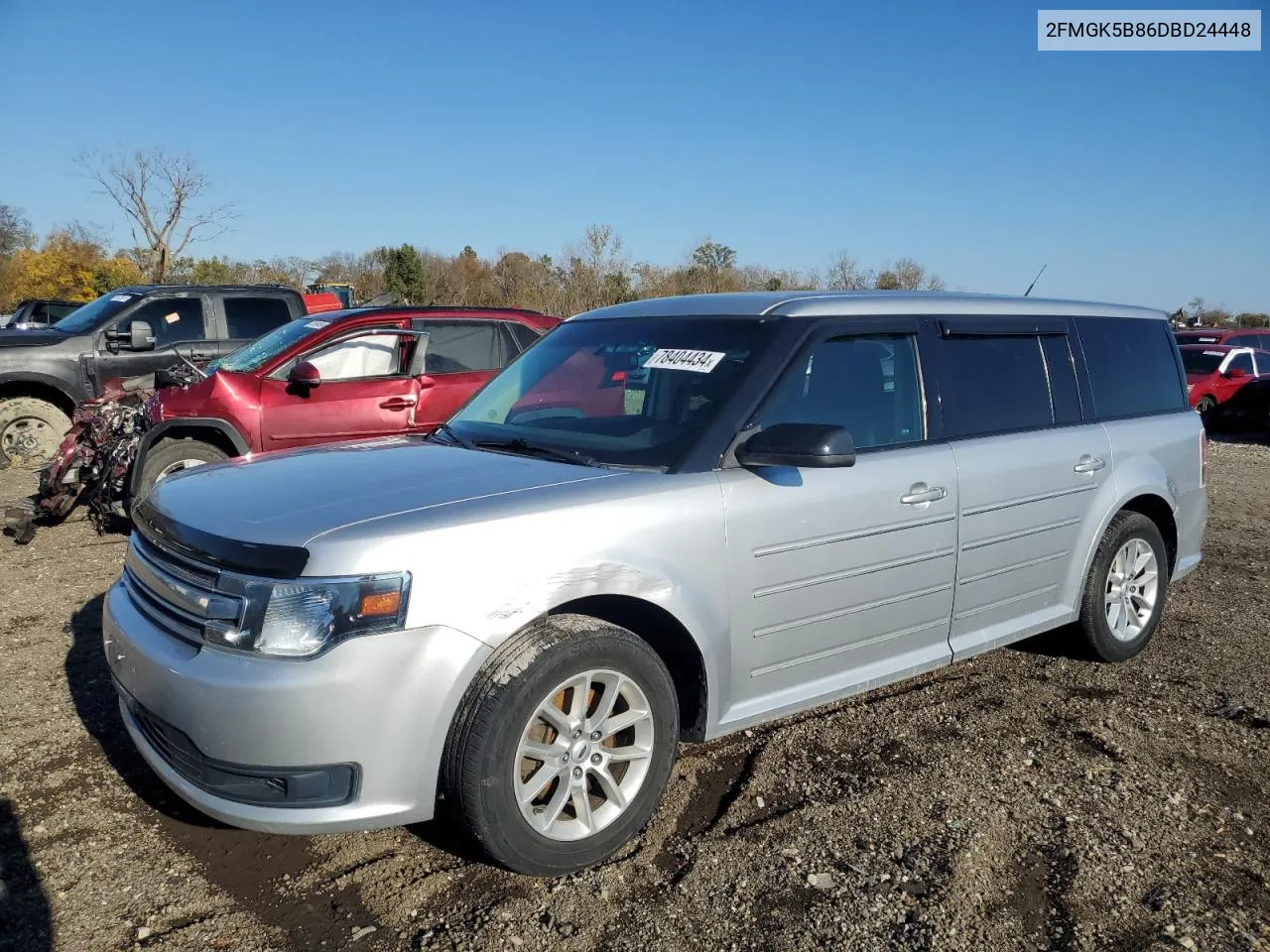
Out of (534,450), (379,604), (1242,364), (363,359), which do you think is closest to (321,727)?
(379,604)

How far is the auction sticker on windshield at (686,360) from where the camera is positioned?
11.8 ft

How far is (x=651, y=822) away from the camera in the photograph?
3.33m

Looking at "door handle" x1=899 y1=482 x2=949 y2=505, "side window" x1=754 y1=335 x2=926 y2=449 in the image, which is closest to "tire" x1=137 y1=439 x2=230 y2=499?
"side window" x1=754 y1=335 x2=926 y2=449

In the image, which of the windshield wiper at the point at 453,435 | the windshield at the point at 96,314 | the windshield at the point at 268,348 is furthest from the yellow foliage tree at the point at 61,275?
the windshield wiper at the point at 453,435

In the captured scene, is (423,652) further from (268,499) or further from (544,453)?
(544,453)

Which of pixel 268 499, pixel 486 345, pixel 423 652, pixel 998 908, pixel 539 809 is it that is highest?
pixel 486 345

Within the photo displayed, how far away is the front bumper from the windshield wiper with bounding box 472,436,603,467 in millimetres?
865

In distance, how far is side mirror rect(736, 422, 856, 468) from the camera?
312cm

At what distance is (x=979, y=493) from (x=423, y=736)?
2.47 meters

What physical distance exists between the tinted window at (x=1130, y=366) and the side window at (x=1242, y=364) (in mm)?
14833

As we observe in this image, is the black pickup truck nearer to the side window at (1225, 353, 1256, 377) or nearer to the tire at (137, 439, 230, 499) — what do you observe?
the tire at (137, 439, 230, 499)

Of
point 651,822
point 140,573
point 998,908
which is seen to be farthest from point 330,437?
point 998,908

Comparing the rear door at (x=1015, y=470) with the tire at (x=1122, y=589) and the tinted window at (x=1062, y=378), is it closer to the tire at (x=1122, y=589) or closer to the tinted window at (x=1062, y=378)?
the tinted window at (x=1062, y=378)

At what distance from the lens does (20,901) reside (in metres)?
2.83
